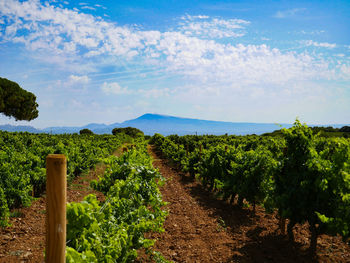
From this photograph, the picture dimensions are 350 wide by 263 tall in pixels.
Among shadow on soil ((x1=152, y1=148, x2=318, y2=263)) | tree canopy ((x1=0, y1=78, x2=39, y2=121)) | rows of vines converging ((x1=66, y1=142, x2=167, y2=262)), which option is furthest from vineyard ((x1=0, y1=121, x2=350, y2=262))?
tree canopy ((x1=0, y1=78, x2=39, y2=121))

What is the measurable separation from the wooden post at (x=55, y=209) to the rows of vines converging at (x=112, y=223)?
700 mm

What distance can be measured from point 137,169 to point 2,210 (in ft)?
11.9

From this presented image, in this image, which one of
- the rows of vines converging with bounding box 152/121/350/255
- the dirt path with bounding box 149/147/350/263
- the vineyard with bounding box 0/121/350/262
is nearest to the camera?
the vineyard with bounding box 0/121/350/262

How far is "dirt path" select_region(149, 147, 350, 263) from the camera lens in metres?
5.85

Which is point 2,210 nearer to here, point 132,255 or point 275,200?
point 132,255

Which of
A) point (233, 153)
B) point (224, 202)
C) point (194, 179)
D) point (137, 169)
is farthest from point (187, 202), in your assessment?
point (194, 179)

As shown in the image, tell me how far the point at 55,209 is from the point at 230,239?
5.87 metres

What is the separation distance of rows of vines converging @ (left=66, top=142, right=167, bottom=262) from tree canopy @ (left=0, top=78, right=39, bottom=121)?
157 ft

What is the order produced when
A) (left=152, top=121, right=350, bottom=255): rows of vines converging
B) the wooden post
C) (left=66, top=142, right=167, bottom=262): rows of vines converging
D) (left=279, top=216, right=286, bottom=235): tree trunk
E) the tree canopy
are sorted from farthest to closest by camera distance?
the tree canopy, (left=279, top=216, right=286, bottom=235): tree trunk, (left=152, top=121, right=350, bottom=255): rows of vines converging, (left=66, top=142, right=167, bottom=262): rows of vines converging, the wooden post

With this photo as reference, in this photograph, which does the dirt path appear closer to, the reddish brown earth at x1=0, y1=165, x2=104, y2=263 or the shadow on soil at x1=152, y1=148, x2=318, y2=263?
the shadow on soil at x1=152, y1=148, x2=318, y2=263

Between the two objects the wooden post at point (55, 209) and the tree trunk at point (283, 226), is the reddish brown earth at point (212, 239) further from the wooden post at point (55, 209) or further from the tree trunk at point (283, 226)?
the wooden post at point (55, 209)

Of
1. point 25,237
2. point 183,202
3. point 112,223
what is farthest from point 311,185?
point 25,237

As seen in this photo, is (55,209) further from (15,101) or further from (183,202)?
(15,101)

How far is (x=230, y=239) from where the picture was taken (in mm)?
6812
